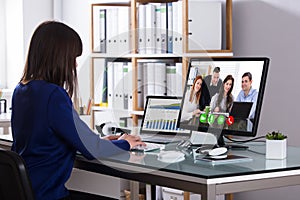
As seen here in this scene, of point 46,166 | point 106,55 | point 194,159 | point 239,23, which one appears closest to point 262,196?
point 239,23

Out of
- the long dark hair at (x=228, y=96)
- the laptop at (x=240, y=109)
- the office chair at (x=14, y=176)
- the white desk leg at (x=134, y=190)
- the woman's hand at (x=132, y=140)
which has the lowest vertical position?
the white desk leg at (x=134, y=190)

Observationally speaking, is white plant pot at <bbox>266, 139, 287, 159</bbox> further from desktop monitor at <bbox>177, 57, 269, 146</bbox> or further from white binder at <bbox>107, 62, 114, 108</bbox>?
white binder at <bbox>107, 62, 114, 108</bbox>

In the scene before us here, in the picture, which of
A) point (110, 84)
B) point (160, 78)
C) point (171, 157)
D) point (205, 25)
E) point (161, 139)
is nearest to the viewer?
point (171, 157)

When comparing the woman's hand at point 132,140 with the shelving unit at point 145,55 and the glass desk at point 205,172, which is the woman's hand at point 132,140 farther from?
the shelving unit at point 145,55

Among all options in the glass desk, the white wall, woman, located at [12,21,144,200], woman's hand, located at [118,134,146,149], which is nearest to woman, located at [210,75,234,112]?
the glass desk

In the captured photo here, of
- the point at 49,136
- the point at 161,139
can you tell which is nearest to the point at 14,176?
the point at 49,136

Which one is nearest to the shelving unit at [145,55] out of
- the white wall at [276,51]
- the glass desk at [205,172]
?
the white wall at [276,51]

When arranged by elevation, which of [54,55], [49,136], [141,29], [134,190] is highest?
[141,29]

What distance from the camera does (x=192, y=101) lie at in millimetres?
2662

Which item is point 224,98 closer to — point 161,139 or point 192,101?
point 192,101

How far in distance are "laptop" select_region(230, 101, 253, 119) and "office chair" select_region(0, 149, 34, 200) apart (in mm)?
905

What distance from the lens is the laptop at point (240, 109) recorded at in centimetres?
246

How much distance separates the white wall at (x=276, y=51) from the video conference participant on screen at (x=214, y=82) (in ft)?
3.59

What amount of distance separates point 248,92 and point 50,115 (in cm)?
80
